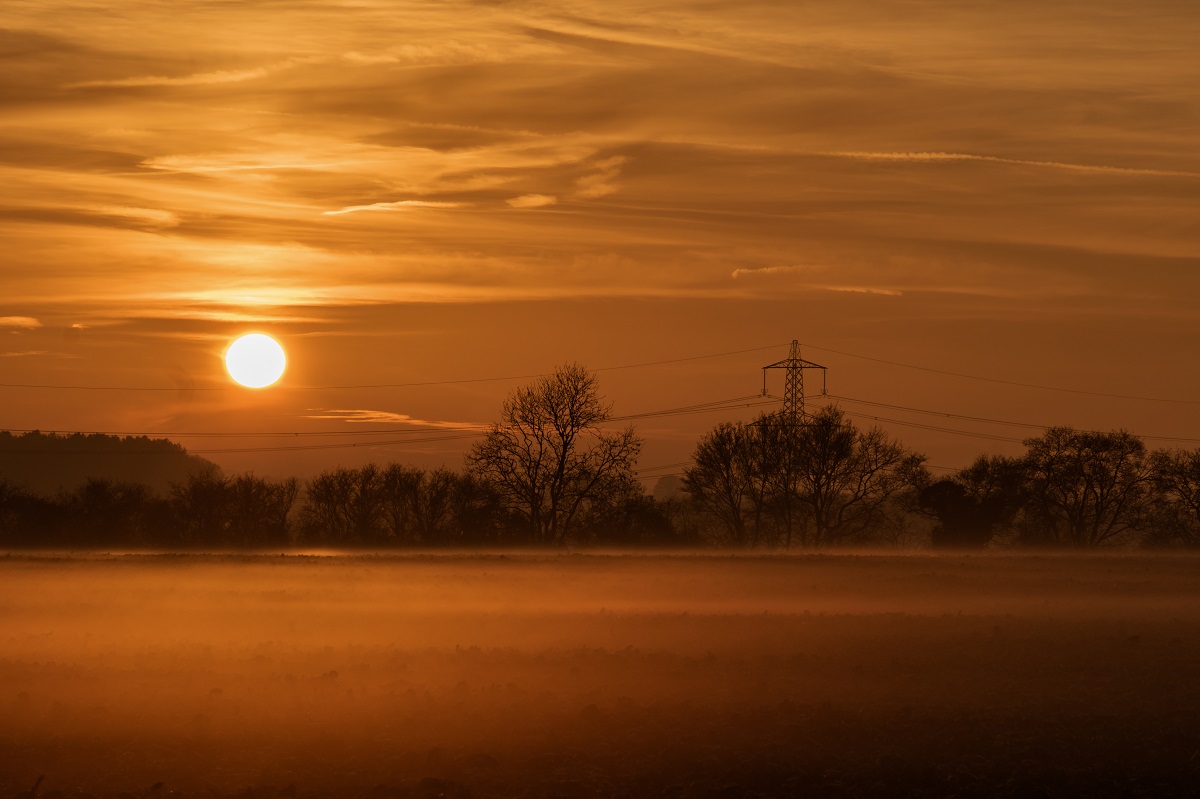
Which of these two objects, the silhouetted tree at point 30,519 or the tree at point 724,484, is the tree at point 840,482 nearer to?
the tree at point 724,484

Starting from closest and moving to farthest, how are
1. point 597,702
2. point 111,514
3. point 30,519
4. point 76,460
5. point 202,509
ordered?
point 597,702
point 30,519
point 111,514
point 202,509
point 76,460

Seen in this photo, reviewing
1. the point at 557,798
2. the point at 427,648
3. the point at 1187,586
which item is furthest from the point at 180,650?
the point at 1187,586

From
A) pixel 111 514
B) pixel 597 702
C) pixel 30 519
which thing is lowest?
pixel 597 702

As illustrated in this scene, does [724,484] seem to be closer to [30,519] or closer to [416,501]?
[416,501]

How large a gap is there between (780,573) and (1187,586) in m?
13.4

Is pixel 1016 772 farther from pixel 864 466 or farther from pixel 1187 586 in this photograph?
pixel 864 466

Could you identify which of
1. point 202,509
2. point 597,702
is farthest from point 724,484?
point 597,702

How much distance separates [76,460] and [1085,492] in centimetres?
10937

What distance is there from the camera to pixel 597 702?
16922 millimetres

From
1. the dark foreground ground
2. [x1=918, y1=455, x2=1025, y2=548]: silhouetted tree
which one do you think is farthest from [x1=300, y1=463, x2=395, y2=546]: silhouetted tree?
the dark foreground ground

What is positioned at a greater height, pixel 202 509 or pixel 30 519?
pixel 202 509

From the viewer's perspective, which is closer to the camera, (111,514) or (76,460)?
(111,514)

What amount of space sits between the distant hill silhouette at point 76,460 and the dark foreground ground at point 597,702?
400ft

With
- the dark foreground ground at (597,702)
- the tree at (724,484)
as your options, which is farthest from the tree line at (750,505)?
the dark foreground ground at (597,702)
